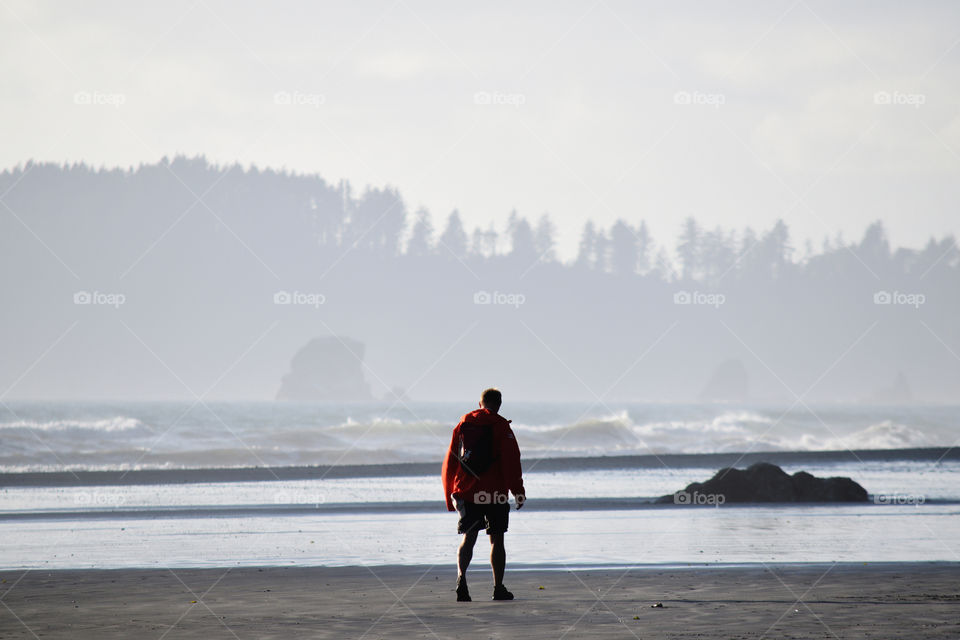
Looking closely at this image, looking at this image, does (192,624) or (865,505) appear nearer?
(192,624)

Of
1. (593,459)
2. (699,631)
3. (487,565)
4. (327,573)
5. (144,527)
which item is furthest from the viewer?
(593,459)

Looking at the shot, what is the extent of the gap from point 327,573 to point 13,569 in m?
3.83

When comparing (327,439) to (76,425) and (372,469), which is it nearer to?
(76,425)

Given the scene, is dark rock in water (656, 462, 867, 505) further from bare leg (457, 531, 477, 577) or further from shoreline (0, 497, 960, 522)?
bare leg (457, 531, 477, 577)

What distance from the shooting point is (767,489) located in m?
22.7

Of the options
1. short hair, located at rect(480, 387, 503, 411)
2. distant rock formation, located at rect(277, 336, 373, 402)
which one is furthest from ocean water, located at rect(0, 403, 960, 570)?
distant rock formation, located at rect(277, 336, 373, 402)

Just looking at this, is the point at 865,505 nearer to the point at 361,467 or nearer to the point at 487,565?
the point at 487,565

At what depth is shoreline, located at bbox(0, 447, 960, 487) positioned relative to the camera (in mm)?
30359

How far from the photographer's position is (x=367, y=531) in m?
16.7

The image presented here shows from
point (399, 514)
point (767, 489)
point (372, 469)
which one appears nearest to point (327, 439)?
point (372, 469)

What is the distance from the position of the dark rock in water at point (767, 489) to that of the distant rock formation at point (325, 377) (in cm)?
13532

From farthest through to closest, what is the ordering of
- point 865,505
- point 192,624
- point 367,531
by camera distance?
point 865,505 → point 367,531 → point 192,624

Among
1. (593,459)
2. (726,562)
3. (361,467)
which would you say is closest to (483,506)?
(726,562)

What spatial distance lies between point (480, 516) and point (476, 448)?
0.62m
